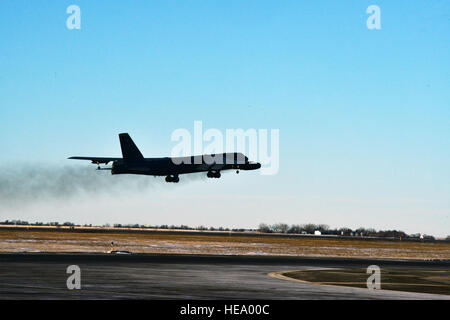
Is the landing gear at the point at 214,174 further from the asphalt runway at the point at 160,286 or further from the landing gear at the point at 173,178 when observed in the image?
the asphalt runway at the point at 160,286

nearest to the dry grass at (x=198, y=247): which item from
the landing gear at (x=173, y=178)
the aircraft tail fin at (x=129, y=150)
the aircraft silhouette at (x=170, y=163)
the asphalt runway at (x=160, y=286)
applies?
the landing gear at (x=173, y=178)

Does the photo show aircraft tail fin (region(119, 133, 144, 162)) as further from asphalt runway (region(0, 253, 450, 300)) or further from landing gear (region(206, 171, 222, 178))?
asphalt runway (region(0, 253, 450, 300))

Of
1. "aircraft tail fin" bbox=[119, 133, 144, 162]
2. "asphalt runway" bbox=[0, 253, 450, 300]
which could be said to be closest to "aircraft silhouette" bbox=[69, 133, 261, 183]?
"aircraft tail fin" bbox=[119, 133, 144, 162]

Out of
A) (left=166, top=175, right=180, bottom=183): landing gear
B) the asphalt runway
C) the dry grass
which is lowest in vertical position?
the dry grass

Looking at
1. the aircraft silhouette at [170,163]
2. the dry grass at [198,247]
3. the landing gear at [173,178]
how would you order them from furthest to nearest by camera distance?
the landing gear at [173,178] → the aircraft silhouette at [170,163] → the dry grass at [198,247]

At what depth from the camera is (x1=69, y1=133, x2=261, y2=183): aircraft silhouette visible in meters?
83.8

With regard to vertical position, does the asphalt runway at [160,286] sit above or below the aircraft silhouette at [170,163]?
below

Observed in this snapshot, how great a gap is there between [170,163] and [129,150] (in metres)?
5.63

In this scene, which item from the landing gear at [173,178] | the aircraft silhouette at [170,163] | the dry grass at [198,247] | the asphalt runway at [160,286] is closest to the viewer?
the asphalt runway at [160,286]

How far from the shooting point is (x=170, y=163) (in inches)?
3356

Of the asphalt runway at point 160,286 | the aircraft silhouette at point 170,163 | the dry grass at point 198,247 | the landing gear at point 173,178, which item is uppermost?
the aircraft silhouette at point 170,163

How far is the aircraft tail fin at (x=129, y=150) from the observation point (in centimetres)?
8400

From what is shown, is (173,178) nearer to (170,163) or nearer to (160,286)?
(170,163)
